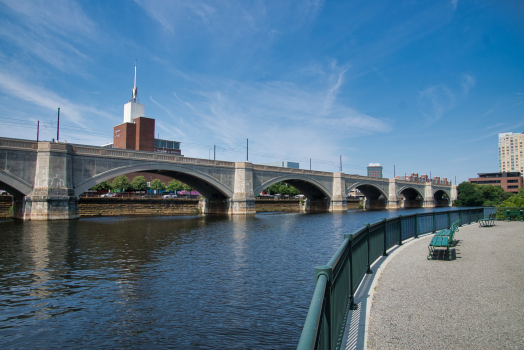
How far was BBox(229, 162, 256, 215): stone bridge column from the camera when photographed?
54.9m

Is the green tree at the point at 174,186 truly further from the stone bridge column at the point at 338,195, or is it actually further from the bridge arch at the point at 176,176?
the stone bridge column at the point at 338,195

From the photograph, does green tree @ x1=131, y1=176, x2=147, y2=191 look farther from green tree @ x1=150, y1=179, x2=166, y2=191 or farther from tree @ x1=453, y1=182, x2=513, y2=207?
tree @ x1=453, y1=182, x2=513, y2=207

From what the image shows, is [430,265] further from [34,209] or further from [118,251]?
[34,209]

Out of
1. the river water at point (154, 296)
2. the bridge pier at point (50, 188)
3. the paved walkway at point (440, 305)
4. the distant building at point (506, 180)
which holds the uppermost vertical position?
the distant building at point (506, 180)

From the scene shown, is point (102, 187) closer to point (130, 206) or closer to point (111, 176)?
point (130, 206)

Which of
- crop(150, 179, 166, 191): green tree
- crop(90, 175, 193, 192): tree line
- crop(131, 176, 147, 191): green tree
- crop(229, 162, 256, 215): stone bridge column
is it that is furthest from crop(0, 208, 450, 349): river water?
crop(150, 179, 166, 191): green tree

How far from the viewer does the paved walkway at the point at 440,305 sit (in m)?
5.16

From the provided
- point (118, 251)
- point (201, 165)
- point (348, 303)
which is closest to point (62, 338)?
point (348, 303)

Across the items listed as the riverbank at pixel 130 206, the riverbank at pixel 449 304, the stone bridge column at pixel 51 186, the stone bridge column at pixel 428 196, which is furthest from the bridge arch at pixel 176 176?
the stone bridge column at pixel 428 196

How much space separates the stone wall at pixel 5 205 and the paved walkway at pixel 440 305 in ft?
149

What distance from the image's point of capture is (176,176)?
54.3 meters

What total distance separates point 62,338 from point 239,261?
8942 mm

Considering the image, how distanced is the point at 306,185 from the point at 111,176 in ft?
148

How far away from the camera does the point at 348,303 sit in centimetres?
656
